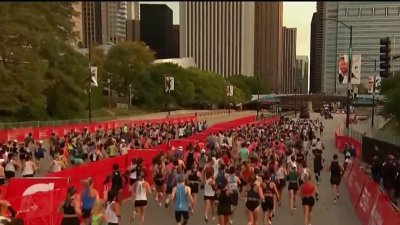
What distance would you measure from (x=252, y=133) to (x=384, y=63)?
1959 cm

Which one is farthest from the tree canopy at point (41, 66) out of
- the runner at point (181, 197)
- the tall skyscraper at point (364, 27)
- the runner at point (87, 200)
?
the runner at point (181, 197)

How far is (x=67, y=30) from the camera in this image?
180ft

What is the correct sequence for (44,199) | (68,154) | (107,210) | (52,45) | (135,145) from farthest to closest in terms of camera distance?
(52,45) → (135,145) → (68,154) → (44,199) → (107,210)

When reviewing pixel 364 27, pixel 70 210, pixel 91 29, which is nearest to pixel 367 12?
pixel 364 27

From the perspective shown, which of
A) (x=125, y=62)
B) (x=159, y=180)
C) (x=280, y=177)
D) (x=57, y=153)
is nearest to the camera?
(x=280, y=177)

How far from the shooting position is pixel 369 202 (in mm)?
12922

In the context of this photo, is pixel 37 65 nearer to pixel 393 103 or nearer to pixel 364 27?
pixel 364 27

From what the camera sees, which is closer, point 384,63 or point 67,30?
point 384,63

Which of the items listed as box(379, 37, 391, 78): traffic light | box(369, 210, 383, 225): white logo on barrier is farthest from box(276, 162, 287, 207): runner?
box(379, 37, 391, 78): traffic light

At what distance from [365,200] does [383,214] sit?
3.13m

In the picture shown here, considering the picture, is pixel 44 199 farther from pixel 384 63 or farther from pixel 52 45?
pixel 52 45

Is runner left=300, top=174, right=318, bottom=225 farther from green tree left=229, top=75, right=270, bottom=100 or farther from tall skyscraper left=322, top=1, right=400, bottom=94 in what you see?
green tree left=229, top=75, right=270, bottom=100

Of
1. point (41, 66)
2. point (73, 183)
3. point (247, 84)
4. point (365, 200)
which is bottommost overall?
point (365, 200)

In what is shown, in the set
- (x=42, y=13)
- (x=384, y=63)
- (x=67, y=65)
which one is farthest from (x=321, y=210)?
(x=67, y=65)
